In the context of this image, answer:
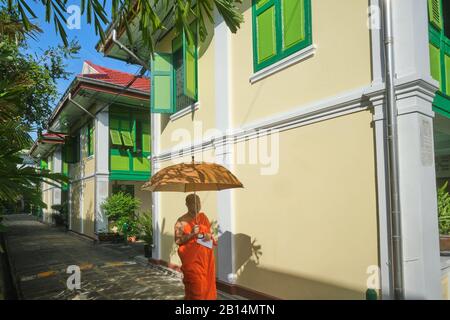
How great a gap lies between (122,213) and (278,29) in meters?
10.6

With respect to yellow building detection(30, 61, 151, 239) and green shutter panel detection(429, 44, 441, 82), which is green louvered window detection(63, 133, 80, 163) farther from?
green shutter panel detection(429, 44, 441, 82)

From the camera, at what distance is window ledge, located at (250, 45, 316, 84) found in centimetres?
504

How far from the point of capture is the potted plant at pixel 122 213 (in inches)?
549

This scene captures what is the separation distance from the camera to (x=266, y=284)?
5598mm

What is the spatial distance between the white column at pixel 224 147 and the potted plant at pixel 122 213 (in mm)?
8105

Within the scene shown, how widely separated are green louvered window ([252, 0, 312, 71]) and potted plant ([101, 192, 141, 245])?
32.3ft

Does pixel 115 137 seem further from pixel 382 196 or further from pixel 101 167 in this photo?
pixel 382 196

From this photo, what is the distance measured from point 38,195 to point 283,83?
12.1 feet

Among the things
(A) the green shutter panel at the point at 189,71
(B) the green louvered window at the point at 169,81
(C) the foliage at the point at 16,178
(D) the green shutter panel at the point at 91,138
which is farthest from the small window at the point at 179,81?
(D) the green shutter panel at the point at 91,138

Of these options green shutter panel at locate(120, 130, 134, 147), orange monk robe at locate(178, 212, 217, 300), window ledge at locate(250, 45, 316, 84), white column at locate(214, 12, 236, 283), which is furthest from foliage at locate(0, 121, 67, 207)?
green shutter panel at locate(120, 130, 134, 147)

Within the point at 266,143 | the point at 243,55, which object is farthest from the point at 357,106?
the point at 243,55

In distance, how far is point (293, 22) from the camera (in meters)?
5.31

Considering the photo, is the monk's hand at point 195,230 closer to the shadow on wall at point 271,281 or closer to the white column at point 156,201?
the shadow on wall at point 271,281

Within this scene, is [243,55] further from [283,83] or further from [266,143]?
[266,143]
